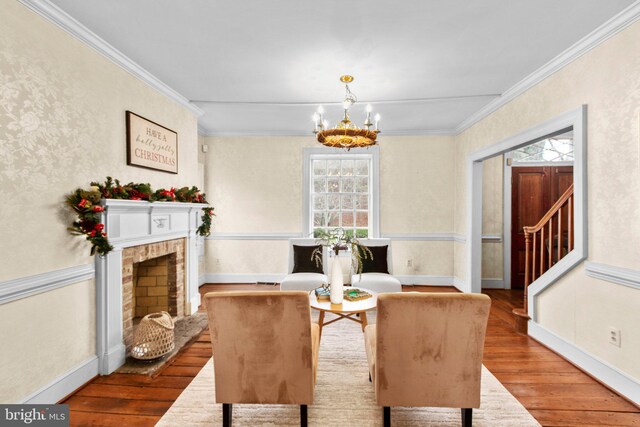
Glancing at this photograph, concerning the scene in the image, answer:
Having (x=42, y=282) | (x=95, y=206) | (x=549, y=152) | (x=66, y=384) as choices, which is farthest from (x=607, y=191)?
(x=66, y=384)

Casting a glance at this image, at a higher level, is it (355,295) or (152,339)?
(355,295)

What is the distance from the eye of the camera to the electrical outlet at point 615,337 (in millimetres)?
2168

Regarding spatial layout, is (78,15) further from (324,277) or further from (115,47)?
(324,277)

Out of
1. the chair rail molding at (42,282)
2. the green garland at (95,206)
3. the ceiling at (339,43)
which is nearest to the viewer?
the chair rail molding at (42,282)

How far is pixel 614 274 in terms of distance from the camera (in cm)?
220

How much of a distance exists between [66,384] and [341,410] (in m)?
1.97

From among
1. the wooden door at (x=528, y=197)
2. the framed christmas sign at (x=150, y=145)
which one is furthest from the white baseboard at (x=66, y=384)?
the wooden door at (x=528, y=197)

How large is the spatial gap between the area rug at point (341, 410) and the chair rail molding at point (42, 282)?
116 cm

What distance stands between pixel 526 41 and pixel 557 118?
2.60 feet

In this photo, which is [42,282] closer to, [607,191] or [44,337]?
[44,337]

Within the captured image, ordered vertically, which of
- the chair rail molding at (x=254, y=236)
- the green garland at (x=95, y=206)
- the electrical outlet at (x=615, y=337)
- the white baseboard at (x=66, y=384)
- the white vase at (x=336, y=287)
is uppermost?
the green garland at (x=95, y=206)

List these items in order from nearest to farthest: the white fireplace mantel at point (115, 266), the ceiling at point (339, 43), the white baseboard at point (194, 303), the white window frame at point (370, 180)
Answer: the ceiling at point (339, 43) < the white fireplace mantel at point (115, 266) < the white baseboard at point (194, 303) < the white window frame at point (370, 180)

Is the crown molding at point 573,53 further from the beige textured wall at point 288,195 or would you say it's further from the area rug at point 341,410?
the area rug at point 341,410

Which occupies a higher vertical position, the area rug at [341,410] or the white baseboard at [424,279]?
the white baseboard at [424,279]
